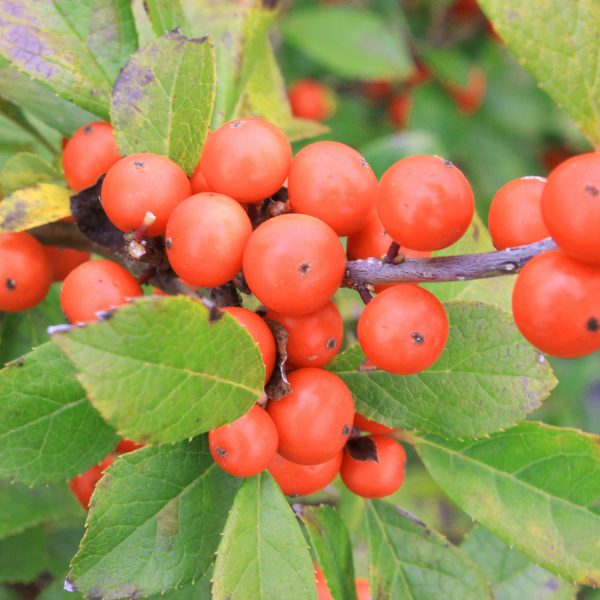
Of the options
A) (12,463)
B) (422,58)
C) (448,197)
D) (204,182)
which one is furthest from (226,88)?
(422,58)

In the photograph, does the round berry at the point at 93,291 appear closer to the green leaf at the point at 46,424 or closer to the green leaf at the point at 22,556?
the green leaf at the point at 46,424

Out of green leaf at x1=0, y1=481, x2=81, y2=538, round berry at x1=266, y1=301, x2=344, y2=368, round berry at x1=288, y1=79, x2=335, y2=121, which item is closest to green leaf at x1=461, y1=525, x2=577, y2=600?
round berry at x1=266, y1=301, x2=344, y2=368

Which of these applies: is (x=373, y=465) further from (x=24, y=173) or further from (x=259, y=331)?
(x=24, y=173)

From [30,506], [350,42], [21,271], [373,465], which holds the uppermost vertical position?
[21,271]

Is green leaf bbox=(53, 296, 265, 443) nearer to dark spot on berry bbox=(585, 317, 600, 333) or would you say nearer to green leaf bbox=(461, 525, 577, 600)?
dark spot on berry bbox=(585, 317, 600, 333)

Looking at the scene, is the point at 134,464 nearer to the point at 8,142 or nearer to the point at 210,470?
the point at 210,470

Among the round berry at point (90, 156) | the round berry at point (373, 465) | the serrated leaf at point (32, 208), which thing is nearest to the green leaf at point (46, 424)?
the serrated leaf at point (32, 208)

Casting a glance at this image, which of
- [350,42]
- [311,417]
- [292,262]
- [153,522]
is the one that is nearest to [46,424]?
[153,522]
